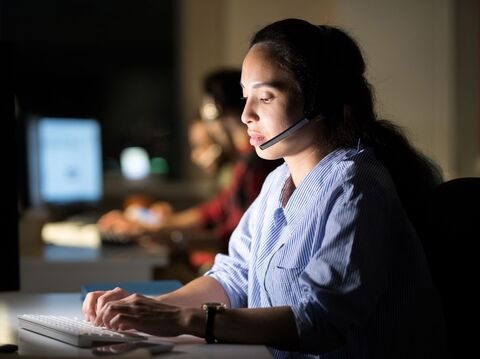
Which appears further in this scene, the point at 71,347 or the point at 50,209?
the point at 50,209

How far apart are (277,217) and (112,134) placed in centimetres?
469

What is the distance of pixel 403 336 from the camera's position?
57.2 inches

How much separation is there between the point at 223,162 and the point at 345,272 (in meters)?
2.74

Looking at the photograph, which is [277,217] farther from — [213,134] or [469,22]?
[469,22]

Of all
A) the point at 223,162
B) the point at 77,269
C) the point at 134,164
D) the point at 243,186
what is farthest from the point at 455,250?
the point at 134,164

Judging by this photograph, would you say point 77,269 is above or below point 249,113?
below

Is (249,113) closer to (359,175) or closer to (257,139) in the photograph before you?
(257,139)

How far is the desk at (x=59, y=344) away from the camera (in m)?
1.29

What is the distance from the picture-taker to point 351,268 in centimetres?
135

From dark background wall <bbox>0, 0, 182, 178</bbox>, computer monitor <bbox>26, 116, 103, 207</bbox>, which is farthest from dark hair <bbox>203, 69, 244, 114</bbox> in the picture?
dark background wall <bbox>0, 0, 182, 178</bbox>

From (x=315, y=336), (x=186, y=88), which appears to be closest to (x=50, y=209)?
(x=186, y=88)

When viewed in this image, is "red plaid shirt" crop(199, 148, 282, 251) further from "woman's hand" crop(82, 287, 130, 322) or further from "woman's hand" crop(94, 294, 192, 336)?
"woman's hand" crop(94, 294, 192, 336)

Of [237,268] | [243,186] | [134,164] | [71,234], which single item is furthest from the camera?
[134,164]

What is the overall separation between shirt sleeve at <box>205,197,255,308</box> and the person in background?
4.77ft
